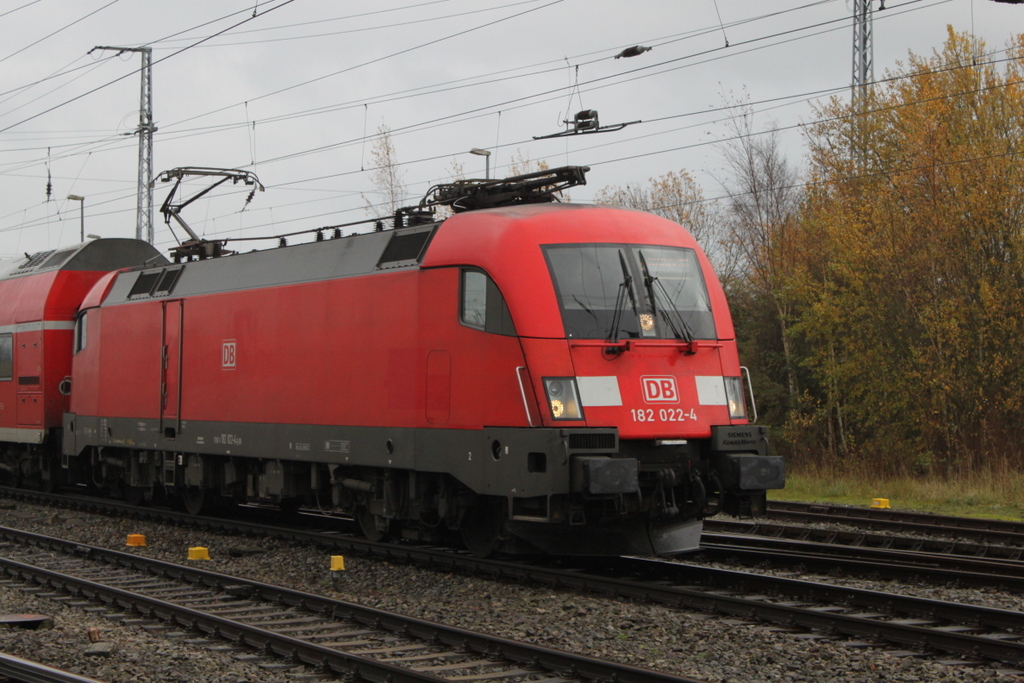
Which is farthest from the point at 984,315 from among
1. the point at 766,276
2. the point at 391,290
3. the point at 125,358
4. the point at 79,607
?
the point at 79,607

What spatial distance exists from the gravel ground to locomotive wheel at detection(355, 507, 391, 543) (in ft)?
2.36

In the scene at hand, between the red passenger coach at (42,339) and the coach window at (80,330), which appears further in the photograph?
the red passenger coach at (42,339)

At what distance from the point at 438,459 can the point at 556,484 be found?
66.1 inches

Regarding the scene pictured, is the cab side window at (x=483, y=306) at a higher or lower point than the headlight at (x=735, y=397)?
higher

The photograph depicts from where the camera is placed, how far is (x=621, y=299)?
1029 cm

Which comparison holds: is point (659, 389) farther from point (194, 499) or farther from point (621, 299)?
point (194, 499)

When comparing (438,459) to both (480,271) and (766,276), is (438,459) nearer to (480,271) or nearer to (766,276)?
(480,271)

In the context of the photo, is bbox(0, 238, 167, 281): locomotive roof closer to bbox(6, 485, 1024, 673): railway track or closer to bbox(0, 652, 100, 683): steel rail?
bbox(6, 485, 1024, 673): railway track

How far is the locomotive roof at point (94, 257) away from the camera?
19.4 meters

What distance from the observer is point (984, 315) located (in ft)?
70.9

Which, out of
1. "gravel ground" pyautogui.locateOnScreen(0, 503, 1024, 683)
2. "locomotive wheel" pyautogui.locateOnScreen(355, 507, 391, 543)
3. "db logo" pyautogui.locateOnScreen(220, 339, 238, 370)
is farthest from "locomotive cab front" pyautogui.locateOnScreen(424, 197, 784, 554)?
"db logo" pyautogui.locateOnScreen(220, 339, 238, 370)

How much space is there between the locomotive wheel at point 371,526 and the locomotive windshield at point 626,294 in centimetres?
389

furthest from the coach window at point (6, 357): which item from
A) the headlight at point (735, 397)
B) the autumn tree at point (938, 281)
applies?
the autumn tree at point (938, 281)

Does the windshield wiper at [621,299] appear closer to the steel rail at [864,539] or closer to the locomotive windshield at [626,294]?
the locomotive windshield at [626,294]
